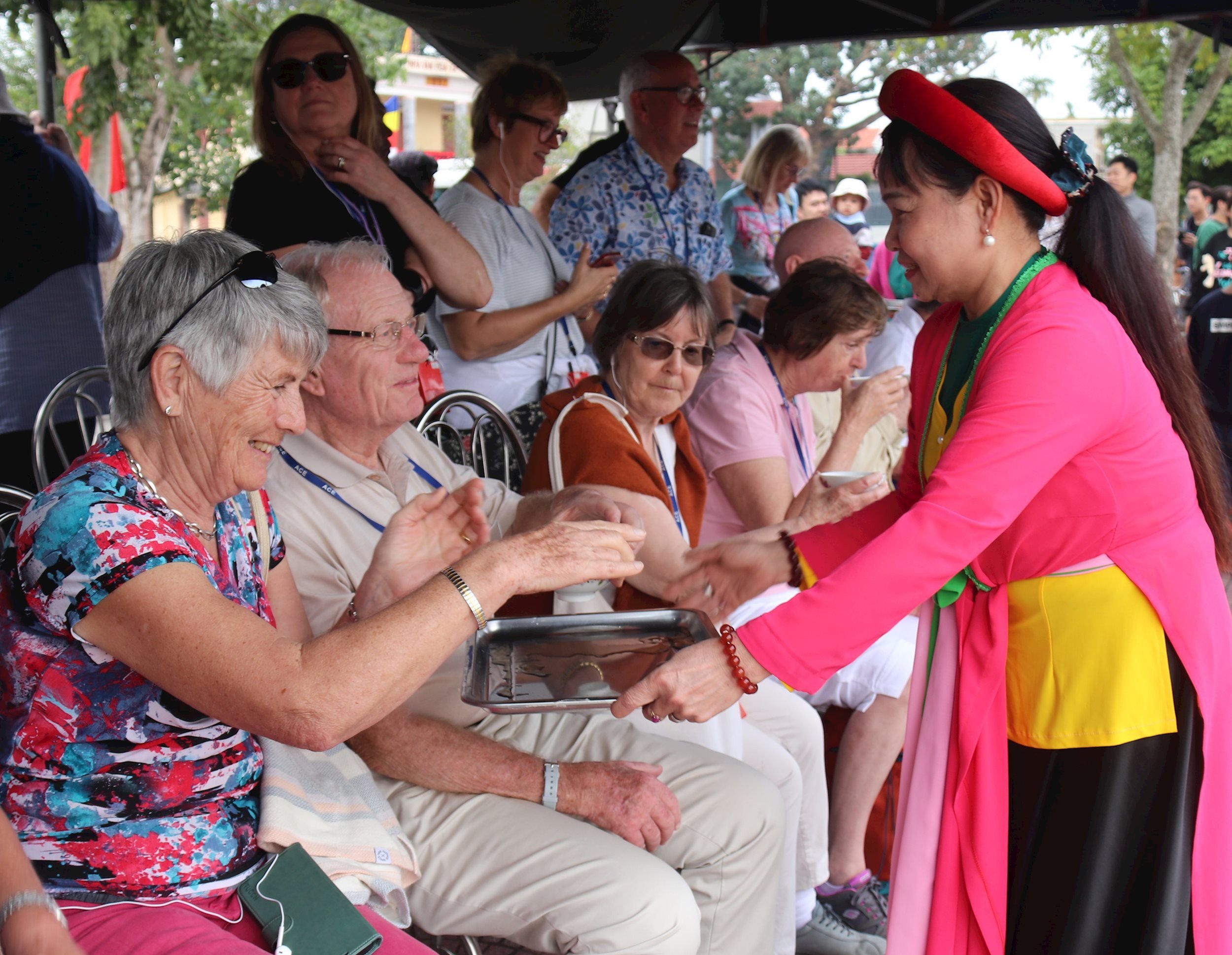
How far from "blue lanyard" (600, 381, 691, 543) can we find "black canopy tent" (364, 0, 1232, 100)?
10.8 ft

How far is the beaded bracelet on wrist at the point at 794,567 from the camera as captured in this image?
2.10 meters

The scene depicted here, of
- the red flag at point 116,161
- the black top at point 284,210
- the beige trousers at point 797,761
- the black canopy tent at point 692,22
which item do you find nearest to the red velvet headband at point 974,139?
the beige trousers at point 797,761

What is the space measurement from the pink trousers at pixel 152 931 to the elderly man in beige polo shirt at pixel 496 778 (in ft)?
1.67

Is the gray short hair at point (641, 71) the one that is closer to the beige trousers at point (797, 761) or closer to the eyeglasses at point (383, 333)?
the eyeglasses at point (383, 333)

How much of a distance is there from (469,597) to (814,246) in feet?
11.5

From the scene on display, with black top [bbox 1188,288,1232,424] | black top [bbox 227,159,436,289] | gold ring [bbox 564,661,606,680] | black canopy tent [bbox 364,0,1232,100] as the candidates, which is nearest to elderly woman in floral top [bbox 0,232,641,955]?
gold ring [bbox 564,661,606,680]

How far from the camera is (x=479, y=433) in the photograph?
3.51m

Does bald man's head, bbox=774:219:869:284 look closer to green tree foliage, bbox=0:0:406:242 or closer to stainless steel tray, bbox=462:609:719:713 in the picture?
stainless steel tray, bbox=462:609:719:713

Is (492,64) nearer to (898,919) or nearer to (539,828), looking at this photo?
(539,828)

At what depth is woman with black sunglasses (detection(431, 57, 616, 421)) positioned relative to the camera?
3740mm

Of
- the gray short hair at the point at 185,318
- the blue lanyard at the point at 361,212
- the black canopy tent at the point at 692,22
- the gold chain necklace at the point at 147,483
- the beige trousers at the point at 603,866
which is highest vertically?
the black canopy tent at the point at 692,22

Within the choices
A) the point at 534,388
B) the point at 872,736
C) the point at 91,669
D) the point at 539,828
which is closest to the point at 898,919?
the point at 539,828

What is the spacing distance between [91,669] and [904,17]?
613 cm

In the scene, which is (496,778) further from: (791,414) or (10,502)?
(791,414)
